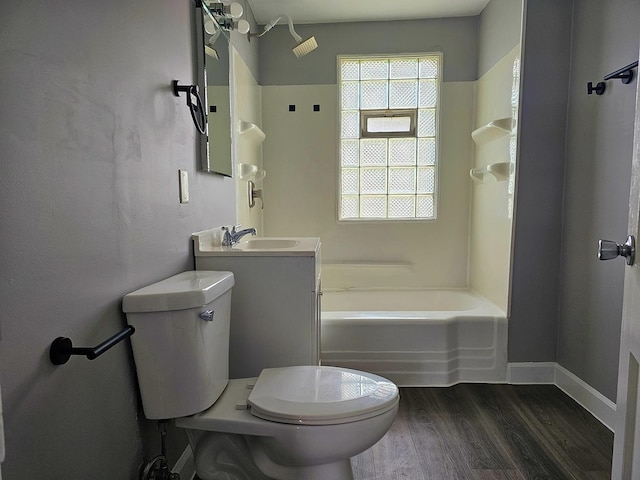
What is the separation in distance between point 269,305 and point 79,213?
86 centimetres

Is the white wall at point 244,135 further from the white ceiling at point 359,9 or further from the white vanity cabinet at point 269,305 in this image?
the white vanity cabinet at point 269,305

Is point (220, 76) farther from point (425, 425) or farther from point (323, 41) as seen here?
point (425, 425)

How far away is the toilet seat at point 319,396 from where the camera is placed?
112 centimetres

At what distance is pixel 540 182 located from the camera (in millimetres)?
2238

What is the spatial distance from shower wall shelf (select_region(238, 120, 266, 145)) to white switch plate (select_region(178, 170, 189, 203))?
94 centimetres

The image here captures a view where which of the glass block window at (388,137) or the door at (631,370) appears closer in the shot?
the door at (631,370)

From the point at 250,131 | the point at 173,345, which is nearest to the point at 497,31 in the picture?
the point at 250,131

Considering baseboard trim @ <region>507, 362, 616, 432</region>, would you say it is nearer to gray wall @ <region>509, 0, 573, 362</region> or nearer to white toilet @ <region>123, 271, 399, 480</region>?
gray wall @ <region>509, 0, 573, 362</region>

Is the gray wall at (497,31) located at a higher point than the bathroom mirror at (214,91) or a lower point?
higher

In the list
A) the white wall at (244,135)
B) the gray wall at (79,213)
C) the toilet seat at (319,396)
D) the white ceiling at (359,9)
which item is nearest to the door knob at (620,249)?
the toilet seat at (319,396)

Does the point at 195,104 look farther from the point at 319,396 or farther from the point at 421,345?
the point at 421,345

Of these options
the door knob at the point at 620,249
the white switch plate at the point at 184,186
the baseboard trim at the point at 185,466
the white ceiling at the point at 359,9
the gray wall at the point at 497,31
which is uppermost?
the white ceiling at the point at 359,9

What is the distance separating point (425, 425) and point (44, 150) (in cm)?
189

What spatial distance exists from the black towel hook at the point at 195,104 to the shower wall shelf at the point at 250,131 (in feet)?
2.31
